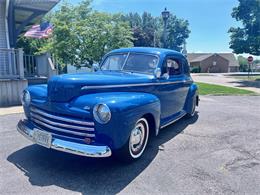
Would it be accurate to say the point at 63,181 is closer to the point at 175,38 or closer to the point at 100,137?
the point at 100,137

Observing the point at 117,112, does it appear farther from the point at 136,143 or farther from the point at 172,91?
the point at 172,91

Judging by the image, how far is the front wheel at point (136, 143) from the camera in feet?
12.9

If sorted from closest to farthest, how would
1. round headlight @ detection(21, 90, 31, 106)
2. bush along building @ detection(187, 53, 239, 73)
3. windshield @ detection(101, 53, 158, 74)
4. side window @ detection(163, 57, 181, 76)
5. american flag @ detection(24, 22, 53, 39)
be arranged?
1. round headlight @ detection(21, 90, 31, 106)
2. windshield @ detection(101, 53, 158, 74)
3. side window @ detection(163, 57, 181, 76)
4. american flag @ detection(24, 22, 53, 39)
5. bush along building @ detection(187, 53, 239, 73)

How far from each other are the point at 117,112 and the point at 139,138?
96 centimetres

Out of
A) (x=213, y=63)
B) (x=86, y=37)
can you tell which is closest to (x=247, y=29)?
(x=86, y=37)

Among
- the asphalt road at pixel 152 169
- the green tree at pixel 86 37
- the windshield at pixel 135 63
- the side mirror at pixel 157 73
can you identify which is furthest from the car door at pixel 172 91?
the green tree at pixel 86 37

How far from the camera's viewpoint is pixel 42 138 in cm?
387

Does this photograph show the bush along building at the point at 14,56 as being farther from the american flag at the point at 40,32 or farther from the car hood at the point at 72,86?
the car hood at the point at 72,86

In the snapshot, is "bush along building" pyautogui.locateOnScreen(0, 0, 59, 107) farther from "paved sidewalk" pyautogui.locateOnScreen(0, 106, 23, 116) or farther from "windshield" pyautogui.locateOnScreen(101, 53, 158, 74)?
"windshield" pyautogui.locateOnScreen(101, 53, 158, 74)

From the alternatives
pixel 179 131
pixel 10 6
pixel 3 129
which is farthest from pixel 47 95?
pixel 10 6

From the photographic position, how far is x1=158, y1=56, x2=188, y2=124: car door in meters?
5.34

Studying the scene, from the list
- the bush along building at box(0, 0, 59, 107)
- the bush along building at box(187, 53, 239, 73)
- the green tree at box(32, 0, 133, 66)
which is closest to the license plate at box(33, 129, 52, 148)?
the bush along building at box(0, 0, 59, 107)

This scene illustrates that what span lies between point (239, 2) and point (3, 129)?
27640 mm

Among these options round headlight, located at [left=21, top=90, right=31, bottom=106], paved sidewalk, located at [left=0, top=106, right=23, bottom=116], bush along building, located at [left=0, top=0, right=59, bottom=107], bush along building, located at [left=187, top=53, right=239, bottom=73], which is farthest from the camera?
bush along building, located at [left=187, top=53, right=239, bottom=73]
